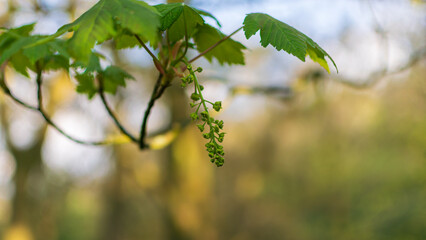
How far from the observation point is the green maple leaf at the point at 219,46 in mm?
1285

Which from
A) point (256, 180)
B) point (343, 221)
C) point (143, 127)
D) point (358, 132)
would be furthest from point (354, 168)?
point (143, 127)

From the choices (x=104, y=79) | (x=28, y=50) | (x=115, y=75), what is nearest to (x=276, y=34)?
(x=28, y=50)

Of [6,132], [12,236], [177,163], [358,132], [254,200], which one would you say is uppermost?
[358,132]

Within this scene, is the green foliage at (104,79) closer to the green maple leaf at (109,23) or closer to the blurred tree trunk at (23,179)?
the green maple leaf at (109,23)

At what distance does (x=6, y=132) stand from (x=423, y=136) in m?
7.95

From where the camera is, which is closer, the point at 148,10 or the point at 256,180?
the point at 148,10

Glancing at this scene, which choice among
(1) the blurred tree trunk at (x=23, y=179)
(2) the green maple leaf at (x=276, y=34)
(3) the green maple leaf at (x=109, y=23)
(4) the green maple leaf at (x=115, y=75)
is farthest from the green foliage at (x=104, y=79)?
(1) the blurred tree trunk at (x=23, y=179)

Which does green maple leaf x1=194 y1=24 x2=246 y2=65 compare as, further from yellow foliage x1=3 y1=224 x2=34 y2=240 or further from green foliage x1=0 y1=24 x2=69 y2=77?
yellow foliage x1=3 y1=224 x2=34 y2=240

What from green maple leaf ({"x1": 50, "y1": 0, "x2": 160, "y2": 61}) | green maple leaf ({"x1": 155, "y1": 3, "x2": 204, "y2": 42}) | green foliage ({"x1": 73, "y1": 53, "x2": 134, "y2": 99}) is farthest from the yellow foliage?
green maple leaf ({"x1": 50, "y1": 0, "x2": 160, "y2": 61})

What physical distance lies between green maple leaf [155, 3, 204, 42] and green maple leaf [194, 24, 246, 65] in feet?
0.20

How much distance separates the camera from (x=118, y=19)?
96cm

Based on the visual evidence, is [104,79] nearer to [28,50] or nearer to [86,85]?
[86,85]

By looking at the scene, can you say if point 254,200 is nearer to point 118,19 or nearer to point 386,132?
point 386,132

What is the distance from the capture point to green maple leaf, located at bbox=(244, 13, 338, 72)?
101 centimetres
